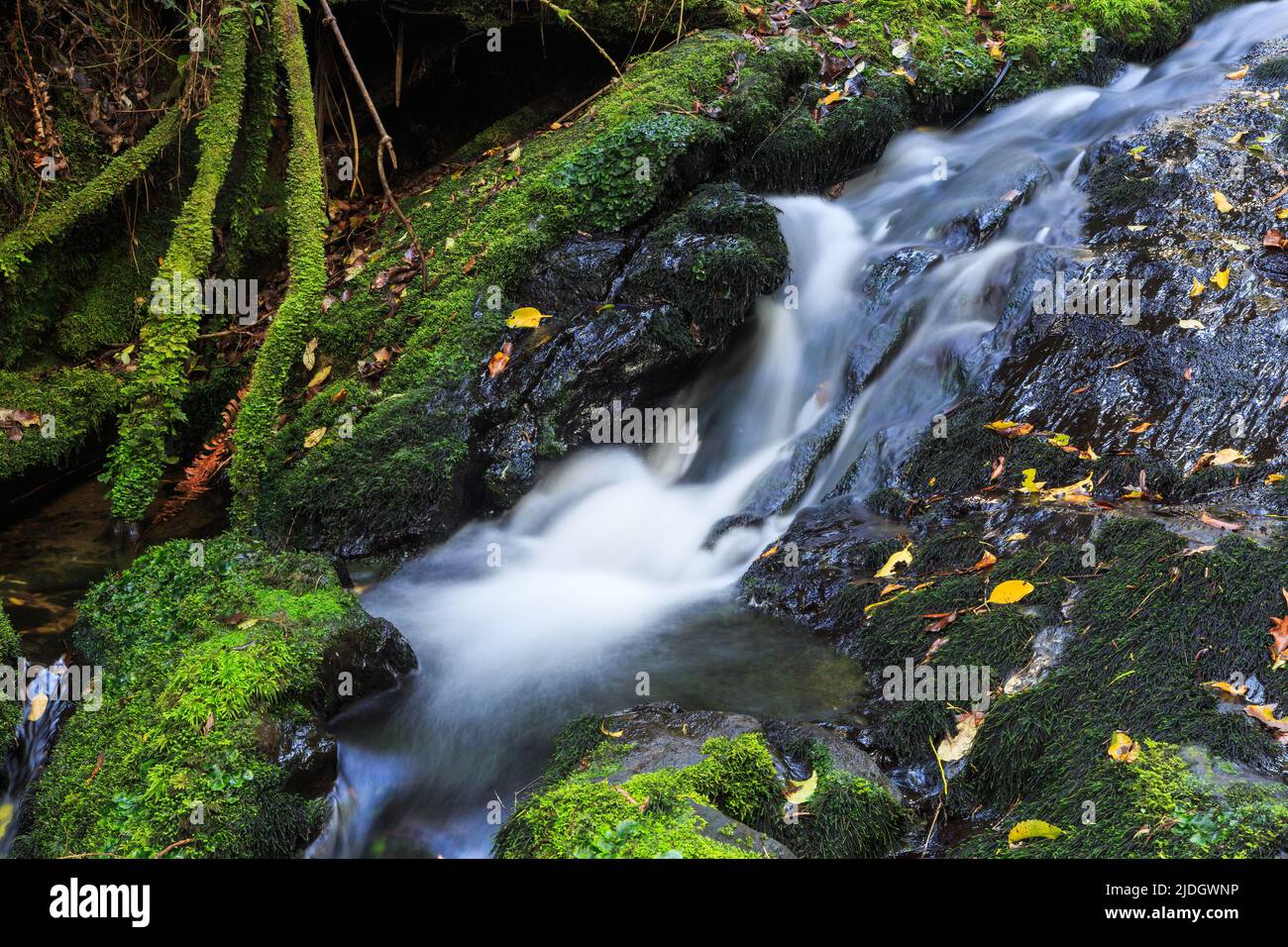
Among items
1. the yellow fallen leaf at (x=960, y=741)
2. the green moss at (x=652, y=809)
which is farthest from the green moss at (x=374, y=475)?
the yellow fallen leaf at (x=960, y=741)

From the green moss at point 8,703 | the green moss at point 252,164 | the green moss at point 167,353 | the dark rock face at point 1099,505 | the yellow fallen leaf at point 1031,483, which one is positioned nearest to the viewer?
the dark rock face at point 1099,505

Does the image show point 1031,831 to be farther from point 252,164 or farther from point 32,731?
point 252,164

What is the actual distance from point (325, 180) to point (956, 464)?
22.5 feet

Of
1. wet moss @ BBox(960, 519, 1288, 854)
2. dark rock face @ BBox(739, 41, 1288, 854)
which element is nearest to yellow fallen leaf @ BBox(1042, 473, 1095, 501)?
dark rock face @ BBox(739, 41, 1288, 854)

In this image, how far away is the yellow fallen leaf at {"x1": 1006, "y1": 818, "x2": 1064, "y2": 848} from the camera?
3.52 meters

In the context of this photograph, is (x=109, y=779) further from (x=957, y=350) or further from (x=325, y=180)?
(x=325, y=180)

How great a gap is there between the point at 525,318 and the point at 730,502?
2.04 metres

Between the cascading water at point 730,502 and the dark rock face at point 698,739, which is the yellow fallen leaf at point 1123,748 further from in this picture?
the cascading water at point 730,502

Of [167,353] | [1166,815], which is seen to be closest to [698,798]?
[1166,815]

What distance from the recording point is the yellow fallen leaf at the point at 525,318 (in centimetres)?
688

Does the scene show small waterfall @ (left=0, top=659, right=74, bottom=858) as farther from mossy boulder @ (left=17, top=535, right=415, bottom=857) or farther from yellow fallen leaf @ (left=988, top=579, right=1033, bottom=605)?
yellow fallen leaf @ (left=988, top=579, right=1033, bottom=605)

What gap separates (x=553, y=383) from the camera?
668cm

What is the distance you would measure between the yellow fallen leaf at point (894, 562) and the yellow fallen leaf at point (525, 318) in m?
3.10

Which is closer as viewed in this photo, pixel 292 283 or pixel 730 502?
pixel 730 502
